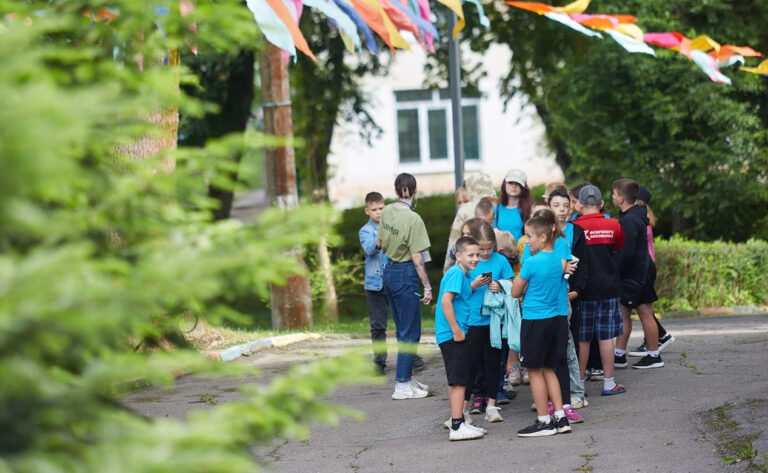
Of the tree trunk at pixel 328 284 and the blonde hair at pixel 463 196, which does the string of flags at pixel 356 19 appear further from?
the tree trunk at pixel 328 284

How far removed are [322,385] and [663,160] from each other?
15.7m

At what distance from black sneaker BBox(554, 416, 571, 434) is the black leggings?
68 cm

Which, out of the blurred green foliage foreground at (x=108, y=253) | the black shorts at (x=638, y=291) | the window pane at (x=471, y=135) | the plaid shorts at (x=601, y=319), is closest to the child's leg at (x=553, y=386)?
the plaid shorts at (x=601, y=319)

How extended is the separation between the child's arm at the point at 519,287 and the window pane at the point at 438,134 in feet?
97.3

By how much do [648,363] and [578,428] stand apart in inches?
98.0

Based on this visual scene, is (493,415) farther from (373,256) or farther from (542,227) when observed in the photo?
(373,256)

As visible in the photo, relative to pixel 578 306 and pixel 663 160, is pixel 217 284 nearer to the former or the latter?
pixel 578 306

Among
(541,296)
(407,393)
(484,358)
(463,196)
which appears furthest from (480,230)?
(463,196)

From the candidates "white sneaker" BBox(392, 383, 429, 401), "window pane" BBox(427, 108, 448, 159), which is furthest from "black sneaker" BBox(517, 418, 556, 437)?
"window pane" BBox(427, 108, 448, 159)

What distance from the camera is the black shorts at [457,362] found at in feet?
22.4

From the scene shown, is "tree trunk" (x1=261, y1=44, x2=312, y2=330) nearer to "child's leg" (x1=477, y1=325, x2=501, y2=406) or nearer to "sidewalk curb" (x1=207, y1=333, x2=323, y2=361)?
"sidewalk curb" (x1=207, y1=333, x2=323, y2=361)

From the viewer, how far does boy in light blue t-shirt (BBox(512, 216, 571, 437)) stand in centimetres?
680

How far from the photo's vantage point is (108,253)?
7.30 feet

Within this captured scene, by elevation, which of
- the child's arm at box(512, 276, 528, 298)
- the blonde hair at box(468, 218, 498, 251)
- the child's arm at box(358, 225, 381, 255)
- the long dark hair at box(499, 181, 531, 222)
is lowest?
the child's arm at box(512, 276, 528, 298)
